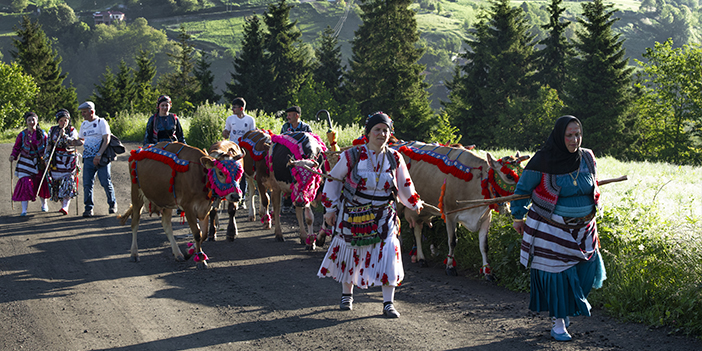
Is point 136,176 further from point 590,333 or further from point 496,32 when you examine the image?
point 496,32

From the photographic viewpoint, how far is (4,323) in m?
5.83

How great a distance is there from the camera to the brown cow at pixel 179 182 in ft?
25.5

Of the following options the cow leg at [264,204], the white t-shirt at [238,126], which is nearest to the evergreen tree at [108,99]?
the white t-shirt at [238,126]

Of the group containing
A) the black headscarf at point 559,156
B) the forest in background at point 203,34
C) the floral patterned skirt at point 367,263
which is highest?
the forest in background at point 203,34

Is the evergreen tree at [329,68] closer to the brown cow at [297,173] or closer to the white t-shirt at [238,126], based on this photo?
the white t-shirt at [238,126]

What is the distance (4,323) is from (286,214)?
22.3 feet

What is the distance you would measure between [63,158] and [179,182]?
4966 millimetres

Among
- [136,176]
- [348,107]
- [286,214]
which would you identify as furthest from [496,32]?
[136,176]

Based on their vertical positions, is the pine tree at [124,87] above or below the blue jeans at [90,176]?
above

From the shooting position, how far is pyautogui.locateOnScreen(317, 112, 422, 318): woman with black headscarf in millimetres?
5777

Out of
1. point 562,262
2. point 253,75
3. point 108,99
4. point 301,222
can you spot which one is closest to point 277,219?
point 301,222

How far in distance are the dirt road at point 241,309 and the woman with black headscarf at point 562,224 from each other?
504 mm

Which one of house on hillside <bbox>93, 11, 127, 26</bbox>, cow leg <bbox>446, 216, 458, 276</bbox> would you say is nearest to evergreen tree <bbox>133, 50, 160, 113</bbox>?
cow leg <bbox>446, 216, 458, 276</bbox>

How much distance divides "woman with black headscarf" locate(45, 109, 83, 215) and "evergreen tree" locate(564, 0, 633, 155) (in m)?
37.6
